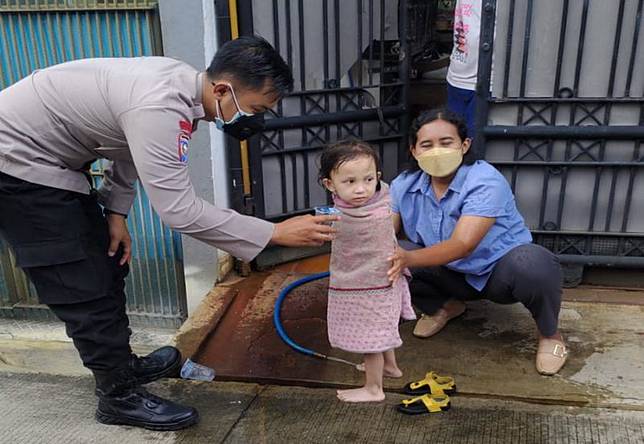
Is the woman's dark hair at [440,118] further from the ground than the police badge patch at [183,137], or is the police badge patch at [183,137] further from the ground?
the police badge patch at [183,137]

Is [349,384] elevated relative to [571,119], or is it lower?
lower

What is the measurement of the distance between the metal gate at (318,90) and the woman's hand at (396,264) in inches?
56.6

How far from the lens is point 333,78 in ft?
12.5

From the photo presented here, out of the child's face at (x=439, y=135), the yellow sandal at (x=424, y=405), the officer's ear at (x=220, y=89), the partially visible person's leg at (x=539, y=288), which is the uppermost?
the officer's ear at (x=220, y=89)

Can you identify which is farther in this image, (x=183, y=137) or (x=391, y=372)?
(x=391, y=372)

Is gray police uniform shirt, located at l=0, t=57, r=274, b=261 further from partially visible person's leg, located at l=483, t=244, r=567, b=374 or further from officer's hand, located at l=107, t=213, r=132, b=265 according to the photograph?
partially visible person's leg, located at l=483, t=244, r=567, b=374

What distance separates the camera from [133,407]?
8.23ft

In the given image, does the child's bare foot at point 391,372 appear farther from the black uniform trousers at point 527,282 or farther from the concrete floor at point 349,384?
the black uniform trousers at point 527,282

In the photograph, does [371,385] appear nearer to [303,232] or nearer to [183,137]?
[303,232]

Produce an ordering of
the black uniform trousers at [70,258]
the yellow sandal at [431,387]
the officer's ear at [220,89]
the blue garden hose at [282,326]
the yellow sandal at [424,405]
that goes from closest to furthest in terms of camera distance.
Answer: the officer's ear at [220,89], the black uniform trousers at [70,258], the yellow sandal at [424,405], the yellow sandal at [431,387], the blue garden hose at [282,326]

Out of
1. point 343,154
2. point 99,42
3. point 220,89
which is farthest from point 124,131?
point 99,42

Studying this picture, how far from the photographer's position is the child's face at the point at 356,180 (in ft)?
7.28

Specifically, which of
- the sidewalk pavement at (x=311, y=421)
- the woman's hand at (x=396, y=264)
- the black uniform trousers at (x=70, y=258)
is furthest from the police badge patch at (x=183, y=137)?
the sidewalk pavement at (x=311, y=421)

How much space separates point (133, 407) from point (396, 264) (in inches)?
46.9
